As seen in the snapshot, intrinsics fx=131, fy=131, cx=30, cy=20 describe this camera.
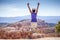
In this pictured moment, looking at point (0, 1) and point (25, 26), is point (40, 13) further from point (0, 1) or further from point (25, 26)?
point (0, 1)

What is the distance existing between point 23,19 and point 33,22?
0.15m

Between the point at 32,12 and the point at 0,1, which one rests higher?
the point at 0,1

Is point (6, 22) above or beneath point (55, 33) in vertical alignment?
above

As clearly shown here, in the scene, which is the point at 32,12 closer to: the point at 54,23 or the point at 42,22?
the point at 42,22

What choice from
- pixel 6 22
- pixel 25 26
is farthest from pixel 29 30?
pixel 6 22

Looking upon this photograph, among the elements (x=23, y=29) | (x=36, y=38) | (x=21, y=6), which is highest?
(x=21, y=6)

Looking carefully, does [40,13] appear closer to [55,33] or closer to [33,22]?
[33,22]

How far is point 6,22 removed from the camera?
1842mm

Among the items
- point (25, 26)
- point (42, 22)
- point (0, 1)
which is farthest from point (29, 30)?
point (0, 1)

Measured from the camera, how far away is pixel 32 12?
184cm

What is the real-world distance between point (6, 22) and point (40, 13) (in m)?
0.50

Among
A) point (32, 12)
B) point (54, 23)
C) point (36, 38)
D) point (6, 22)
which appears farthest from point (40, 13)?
point (6, 22)

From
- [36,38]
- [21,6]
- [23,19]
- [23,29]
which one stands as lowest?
[36,38]

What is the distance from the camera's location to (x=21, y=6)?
6.13 ft
